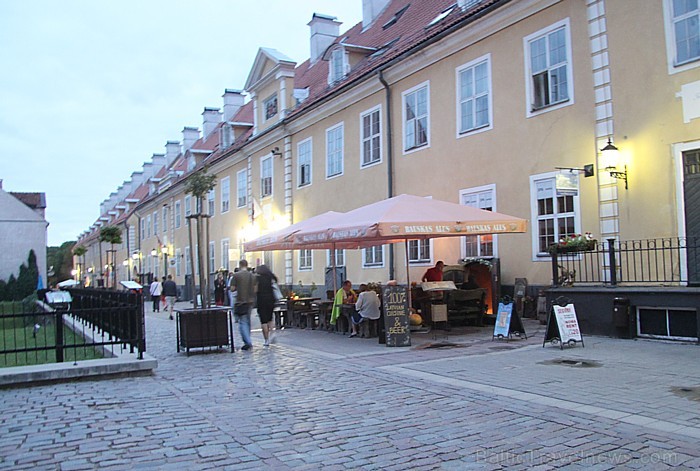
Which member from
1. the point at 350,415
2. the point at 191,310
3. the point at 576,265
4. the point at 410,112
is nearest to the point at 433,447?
the point at 350,415

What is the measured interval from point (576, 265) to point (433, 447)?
30.7 feet

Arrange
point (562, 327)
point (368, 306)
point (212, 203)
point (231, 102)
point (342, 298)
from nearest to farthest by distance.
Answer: point (562, 327) < point (368, 306) < point (342, 298) < point (212, 203) < point (231, 102)

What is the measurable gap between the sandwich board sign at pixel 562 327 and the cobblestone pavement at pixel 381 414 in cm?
23

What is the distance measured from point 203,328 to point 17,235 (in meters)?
33.6

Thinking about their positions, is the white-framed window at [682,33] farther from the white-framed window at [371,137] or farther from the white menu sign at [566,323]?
the white-framed window at [371,137]

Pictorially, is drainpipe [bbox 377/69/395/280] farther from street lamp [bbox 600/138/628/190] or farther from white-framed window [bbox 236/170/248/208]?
white-framed window [bbox 236/170/248/208]

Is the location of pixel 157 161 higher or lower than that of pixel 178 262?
higher

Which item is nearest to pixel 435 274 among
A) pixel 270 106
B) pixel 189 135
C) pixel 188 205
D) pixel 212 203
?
pixel 270 106

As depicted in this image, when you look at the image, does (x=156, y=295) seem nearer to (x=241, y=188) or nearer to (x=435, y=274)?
(x=241, y=188)

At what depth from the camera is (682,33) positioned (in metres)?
11.5

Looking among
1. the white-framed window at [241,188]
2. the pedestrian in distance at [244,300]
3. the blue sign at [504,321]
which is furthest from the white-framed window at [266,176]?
the blue sign at [504,321]

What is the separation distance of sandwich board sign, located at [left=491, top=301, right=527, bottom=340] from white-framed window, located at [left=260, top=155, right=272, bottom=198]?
62.5 feet

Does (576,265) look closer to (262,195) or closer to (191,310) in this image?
(191,310)

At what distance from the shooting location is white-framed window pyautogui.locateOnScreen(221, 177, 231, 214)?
35.0 meters
